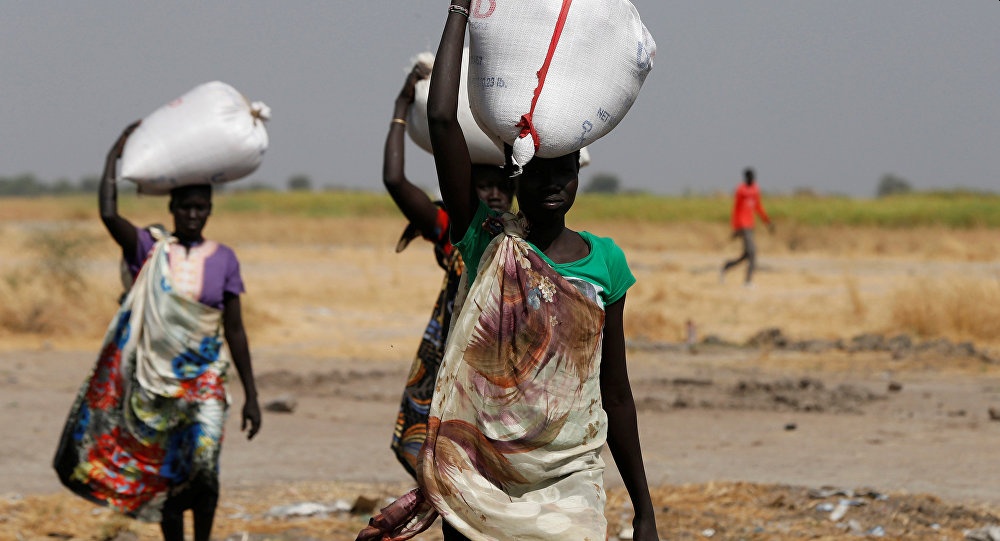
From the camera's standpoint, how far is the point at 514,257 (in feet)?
9.05

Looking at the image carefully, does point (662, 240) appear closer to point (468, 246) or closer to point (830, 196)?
point (468, 246)

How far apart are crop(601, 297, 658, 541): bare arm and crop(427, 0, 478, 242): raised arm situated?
1.76 feet

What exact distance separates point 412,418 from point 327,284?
14.5 m

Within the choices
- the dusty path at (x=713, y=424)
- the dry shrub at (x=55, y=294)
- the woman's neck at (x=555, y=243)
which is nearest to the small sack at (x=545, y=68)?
the woman's neck at (x=555, y=243)

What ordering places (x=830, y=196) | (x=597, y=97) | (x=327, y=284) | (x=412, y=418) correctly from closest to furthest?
(x=597, y=97) → (x=412, y=418) → (x=327, y=284) → (x=830, y=196)

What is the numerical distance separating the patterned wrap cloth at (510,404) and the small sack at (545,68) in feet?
0.82

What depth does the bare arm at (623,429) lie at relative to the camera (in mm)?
3002

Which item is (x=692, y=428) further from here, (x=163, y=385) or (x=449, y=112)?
(x=449, y=112)

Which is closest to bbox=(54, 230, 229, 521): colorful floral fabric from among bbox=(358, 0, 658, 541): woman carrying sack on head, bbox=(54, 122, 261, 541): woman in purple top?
bbox=(54, 122, 261, 541): woman in purple top

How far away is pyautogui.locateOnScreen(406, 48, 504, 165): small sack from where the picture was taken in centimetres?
395

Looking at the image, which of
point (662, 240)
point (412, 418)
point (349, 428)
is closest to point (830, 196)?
point (662, 240)

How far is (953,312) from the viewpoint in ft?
40.0

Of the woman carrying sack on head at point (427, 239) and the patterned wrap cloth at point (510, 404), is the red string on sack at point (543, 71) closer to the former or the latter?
the patterned wrap cloth at point (510, 404)

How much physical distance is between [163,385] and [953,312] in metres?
9.23
